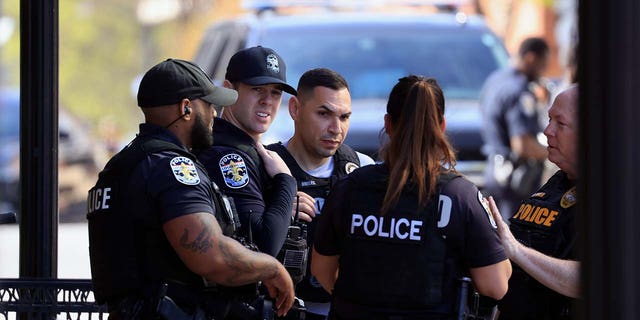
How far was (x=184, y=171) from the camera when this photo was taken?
126 inches

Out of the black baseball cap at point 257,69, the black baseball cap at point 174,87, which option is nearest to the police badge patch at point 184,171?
the black baseball cap at point 174,87

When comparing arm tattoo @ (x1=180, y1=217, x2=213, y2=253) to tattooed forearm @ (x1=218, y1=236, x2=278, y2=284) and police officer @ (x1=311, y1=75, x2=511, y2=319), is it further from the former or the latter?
police officer @ (x1=311, y1=75, x2=511, y2=319)

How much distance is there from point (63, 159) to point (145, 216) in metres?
13.4

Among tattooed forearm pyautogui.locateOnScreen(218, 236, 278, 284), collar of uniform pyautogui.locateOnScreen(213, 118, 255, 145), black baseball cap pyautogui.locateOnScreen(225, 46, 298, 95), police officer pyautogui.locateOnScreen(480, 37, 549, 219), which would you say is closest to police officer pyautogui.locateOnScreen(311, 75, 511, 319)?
tattooed forearm pyautogui.locateOnScreen(218, 236, 278, 284)

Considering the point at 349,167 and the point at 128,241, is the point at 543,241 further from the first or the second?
the point at 128,241

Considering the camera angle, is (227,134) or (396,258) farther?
(227,134)

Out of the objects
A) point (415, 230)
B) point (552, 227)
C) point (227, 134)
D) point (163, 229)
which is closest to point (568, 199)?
point (552, 227)

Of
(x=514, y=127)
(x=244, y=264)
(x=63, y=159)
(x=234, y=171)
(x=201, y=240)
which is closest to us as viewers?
(x=201, y=240)

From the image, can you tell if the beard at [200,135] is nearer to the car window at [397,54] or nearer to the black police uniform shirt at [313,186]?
the black police uniform shirt at [313,186]

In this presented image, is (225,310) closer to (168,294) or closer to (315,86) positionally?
(168,294)

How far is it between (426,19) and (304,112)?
5.80m

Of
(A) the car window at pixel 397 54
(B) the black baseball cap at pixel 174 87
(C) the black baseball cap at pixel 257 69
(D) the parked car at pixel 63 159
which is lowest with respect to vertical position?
(D) the parked car at pixel 63 159

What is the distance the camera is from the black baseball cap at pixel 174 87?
339cm

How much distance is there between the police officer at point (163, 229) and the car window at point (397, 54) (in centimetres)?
595
